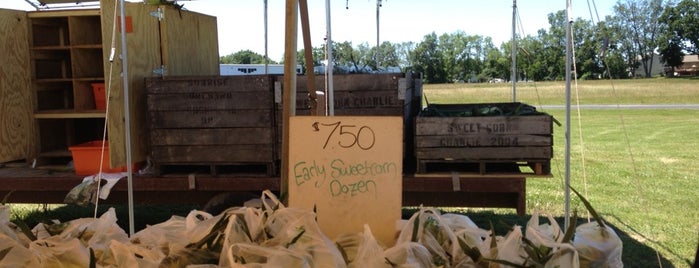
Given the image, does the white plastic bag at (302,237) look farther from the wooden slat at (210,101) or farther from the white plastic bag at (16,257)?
the wooden slat at (210,101)

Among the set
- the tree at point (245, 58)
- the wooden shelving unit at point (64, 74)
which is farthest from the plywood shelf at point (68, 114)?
the tree at point (245, 58)

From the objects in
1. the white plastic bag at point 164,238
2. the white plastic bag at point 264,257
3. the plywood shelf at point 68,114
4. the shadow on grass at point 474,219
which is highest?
the plywood shelf at point 68,114

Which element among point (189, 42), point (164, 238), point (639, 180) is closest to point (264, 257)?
point (164, 238)

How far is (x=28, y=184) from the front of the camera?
15.2 ft

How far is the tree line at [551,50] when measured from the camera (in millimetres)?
14539

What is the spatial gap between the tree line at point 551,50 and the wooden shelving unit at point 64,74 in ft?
19.3

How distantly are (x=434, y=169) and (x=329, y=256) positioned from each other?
3029 millimetres

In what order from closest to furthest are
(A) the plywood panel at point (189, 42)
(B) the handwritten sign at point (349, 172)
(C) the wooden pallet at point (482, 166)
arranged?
(B) the handwritten sign at point (349, 172), (C) the wooden pallet at point (482, 166), (A) the plywood panel at point (189, 42)

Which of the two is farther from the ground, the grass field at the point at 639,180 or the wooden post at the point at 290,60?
the wooden post at the point at 290,60

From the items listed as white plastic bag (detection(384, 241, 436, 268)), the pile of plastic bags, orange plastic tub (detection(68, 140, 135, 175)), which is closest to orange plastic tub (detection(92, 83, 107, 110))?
orange plastic tub (detection(68, 140, 135, 175))

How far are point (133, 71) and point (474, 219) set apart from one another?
373cm

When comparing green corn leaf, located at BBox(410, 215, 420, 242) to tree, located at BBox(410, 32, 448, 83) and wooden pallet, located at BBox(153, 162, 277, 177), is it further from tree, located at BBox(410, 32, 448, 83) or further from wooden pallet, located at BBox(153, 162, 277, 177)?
tree, located at BBox(410, 32, 448, 83)

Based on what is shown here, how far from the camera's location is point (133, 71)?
176 inches

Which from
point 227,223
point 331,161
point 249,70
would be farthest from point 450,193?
point 249,70
